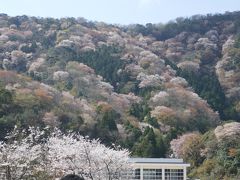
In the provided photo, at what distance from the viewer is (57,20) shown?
62.6 metres

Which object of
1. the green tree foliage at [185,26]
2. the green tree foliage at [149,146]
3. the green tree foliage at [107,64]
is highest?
the green tree foliage at [185,26]

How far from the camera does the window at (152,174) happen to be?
27580 mm

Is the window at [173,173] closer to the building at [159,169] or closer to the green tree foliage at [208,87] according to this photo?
the building at [159,169]

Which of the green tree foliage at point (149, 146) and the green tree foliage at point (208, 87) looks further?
the green tree foliage at point (208, 87)

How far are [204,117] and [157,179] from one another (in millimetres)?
15465

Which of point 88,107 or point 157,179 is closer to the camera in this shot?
point 157,179

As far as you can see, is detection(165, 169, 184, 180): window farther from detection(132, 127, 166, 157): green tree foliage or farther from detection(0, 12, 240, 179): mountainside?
detection(132, 127, 166, 157): green tree foliage

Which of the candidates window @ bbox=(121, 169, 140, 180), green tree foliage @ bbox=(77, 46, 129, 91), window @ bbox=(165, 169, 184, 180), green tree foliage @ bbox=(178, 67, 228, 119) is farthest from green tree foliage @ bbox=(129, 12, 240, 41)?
window @ bbox=(121, 169, 140, 180)

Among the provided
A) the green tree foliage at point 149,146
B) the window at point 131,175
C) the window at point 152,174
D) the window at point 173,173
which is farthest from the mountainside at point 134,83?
the window at point 131,175

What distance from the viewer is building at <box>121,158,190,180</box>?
Result: 27.4 meters

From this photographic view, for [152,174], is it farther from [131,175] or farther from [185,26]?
[185,26]

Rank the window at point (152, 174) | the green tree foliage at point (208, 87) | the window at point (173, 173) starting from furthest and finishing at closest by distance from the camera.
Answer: the green tree foliage at point (208, 87)
the window at point (173, 173)
the window at point (152, 174)

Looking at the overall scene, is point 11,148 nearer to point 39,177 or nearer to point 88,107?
point 39,177

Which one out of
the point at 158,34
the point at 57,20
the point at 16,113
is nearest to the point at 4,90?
the point at 16,113
